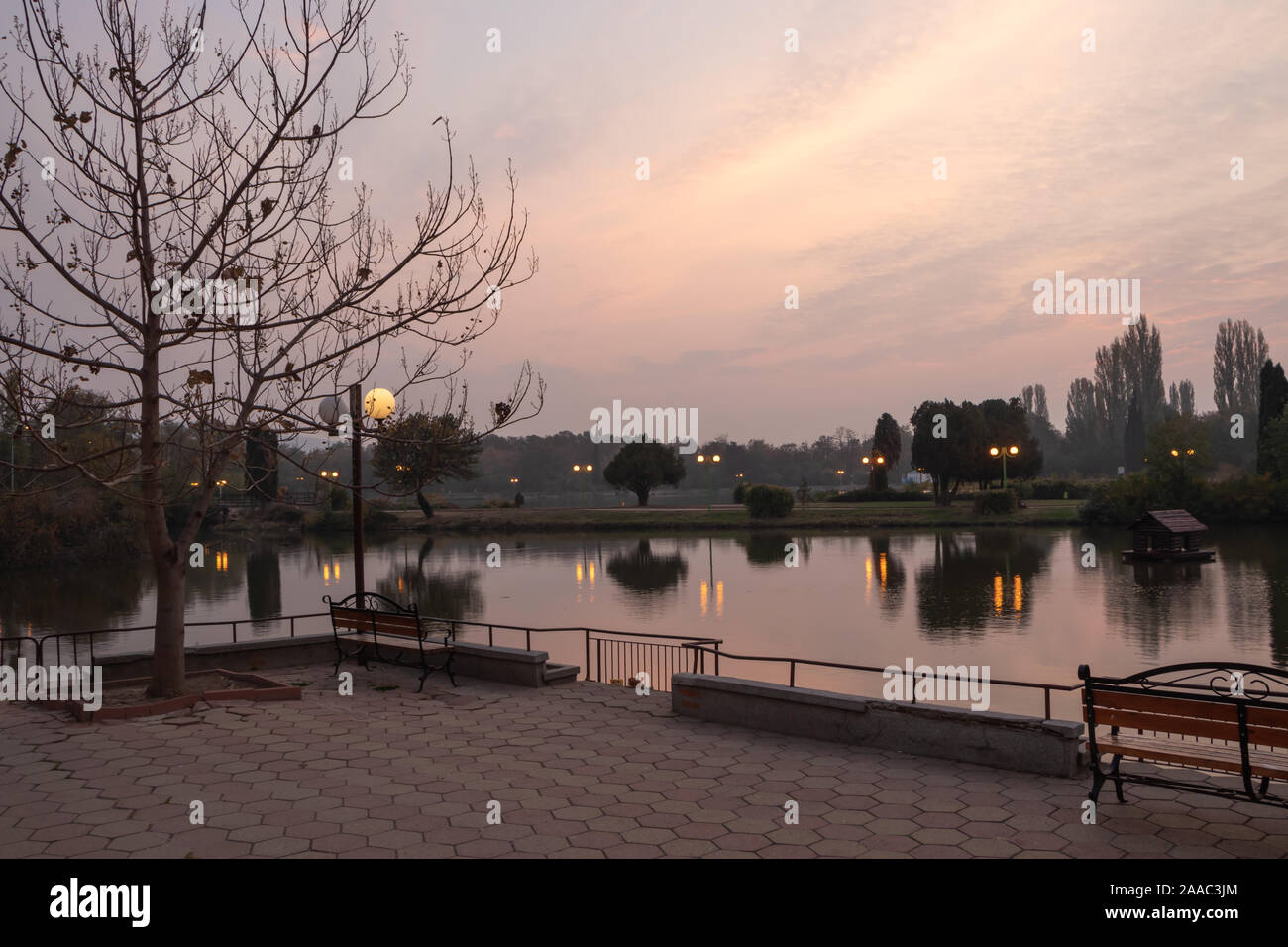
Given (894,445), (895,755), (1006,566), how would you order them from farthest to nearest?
(894,445)
(1006,566)
(895,755)

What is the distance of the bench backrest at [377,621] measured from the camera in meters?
10.9

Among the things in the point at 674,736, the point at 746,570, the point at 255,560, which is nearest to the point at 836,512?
the point at 746,570

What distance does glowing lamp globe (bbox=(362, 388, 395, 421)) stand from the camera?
11727 millimetres

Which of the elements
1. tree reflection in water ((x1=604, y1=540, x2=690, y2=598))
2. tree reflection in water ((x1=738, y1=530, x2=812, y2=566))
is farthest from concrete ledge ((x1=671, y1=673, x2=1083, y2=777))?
tree reflection in water ((x1=738, y1=530, x2=812, y2=566))

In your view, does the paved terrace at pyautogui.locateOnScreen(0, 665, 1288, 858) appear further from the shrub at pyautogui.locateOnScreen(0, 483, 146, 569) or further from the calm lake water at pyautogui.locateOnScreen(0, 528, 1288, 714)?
the shrub at pyautogui.locateOnScreen(0, 483, 146, 569)

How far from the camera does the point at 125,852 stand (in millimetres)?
5281

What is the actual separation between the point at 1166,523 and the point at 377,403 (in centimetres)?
3906

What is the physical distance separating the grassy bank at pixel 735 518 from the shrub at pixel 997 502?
0.76m

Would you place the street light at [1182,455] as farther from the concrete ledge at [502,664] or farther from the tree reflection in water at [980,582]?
the concrete ledge at [502,664]

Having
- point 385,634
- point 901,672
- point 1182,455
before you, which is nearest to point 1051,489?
point 1182,455

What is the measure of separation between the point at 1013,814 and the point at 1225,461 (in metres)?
115

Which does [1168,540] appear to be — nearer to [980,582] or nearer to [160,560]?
[980,582]

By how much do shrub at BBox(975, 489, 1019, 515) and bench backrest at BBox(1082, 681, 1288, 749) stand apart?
209ft

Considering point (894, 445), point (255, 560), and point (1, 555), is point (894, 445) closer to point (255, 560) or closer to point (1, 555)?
point (255, 560)
